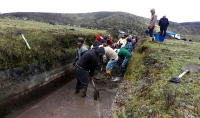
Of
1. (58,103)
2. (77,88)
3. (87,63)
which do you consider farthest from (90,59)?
(58,103)

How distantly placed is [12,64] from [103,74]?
5835 mm

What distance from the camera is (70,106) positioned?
736 cm

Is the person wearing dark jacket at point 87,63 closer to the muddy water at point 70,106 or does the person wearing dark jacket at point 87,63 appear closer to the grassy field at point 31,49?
the muddy water at point 70,106

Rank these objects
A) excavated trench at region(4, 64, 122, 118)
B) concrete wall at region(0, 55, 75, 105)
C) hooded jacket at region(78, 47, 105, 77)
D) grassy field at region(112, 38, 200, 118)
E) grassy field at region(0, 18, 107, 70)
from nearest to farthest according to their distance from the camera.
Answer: grassy field at region(112, 38, 200, 118) < concrete wall at region(0, 55, 75, 105) < excavated trench at region(4, 64, 122, 118) < grassy field at region(0, 18, 107, 70) < hooded jacket at region(78, 47, 105, 77)

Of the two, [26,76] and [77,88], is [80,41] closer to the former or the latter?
[77,88]

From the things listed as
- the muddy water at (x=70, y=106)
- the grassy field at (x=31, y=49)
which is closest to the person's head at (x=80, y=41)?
the grassy field at (x=31, y=49)

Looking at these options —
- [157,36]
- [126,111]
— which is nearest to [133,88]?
[126,111]

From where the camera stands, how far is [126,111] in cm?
580

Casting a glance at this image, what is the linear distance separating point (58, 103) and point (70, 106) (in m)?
0.60

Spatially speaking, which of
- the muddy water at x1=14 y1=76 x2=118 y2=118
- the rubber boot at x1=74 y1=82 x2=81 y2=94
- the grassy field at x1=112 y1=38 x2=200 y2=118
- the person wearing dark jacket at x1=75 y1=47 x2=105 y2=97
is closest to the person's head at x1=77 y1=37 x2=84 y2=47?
the person wearing dark jacket at x1=75 y1=47 x2=105 y2=97

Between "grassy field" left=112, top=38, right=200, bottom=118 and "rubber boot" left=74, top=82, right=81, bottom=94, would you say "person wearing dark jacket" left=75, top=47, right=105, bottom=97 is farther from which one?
"grassy field" left=112, top=38, right=200, bottom=118

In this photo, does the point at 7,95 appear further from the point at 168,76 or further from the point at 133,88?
the point at 168,76

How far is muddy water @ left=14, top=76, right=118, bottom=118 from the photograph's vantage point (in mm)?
6680

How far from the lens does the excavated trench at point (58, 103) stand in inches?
264
